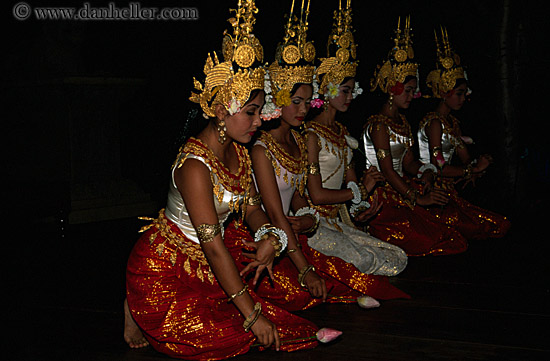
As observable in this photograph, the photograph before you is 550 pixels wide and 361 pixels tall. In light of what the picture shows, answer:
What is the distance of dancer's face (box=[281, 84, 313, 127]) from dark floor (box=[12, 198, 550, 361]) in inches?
38.2

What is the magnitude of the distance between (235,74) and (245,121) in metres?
0.19

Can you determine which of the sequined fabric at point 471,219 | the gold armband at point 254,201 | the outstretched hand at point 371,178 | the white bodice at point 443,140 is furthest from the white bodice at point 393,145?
the gold armband at point 254,201

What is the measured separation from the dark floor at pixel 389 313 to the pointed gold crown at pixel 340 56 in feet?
4.13

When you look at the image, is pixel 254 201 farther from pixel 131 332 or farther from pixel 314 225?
pixel 131 332

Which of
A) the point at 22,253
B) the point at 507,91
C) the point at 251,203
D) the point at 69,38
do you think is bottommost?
the point at 22,253

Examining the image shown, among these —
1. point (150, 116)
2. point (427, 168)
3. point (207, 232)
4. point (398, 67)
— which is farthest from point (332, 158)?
point (150, 116)

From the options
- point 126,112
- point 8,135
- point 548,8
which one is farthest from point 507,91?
point 8,135

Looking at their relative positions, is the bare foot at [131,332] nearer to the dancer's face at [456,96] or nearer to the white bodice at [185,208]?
the white bodice at [185,208]

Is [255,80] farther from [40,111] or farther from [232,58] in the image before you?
[40,111]

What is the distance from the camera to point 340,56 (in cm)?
366

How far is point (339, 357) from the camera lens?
8.09 ft

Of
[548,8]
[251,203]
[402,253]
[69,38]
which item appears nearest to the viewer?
[251,203]

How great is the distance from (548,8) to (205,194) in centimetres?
567

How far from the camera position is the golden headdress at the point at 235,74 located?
7.80 ft
